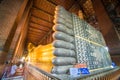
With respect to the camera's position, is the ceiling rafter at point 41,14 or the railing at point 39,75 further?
the ceiling rafter at point 41,14

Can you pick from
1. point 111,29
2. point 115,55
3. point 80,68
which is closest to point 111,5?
point 111,29

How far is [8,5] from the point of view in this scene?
2957 mm

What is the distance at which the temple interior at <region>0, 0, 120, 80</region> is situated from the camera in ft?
6.05

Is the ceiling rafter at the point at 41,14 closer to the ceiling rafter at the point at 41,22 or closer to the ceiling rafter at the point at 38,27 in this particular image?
the ceiling rafter at the point at 41,22

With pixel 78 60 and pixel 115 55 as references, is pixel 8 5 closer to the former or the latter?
pixel 78 60

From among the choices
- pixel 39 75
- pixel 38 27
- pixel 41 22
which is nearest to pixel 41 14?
pixel 41 22

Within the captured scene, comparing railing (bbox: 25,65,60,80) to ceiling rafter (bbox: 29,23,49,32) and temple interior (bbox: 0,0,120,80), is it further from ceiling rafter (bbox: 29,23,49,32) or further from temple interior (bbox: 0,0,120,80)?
ceiling rafter (bbox: 29,23,49,32)

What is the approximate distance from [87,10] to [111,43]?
10.4ft

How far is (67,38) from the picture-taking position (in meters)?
2.07

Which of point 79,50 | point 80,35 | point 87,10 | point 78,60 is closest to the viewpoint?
point 78,60

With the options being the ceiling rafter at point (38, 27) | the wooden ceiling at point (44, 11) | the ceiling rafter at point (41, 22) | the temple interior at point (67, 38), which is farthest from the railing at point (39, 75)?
the ceiling rafter at point (38, 27)

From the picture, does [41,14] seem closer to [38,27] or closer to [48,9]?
[48,9]

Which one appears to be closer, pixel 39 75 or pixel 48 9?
pixel 39 75

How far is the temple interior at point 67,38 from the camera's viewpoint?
6.05 ft
